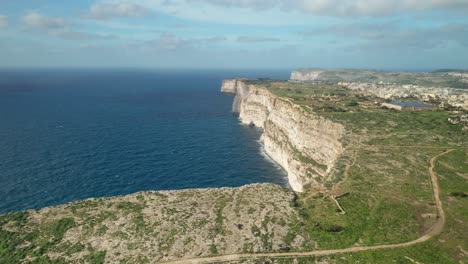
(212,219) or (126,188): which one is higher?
(212,219)

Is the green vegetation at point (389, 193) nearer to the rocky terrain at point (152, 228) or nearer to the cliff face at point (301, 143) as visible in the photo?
the cliff face at point (301, 143)

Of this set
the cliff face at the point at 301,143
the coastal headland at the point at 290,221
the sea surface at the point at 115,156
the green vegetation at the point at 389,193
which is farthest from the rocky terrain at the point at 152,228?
the sea surface at the point at 115,156

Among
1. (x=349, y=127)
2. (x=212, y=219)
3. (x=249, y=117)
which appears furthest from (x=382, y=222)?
(x=249, y=117)

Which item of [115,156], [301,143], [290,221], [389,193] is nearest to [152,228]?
[290,221]

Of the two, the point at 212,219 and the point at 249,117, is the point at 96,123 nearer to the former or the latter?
the point at 249,117

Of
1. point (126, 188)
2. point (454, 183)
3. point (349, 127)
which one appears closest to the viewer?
point (454, 183)

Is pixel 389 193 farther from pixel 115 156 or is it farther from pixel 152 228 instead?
pixel 115 156

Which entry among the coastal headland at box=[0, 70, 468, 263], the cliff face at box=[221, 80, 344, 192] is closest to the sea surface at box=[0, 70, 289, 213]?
the cliff face at box=[221, 80, 344, 192]

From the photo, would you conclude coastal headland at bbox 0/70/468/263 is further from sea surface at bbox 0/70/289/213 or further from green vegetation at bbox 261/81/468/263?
sea surface at bbox 0/70/289/213

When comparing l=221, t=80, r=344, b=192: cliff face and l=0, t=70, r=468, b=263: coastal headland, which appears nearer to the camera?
l=0, t=70, r=468, b=263: coastal headland
